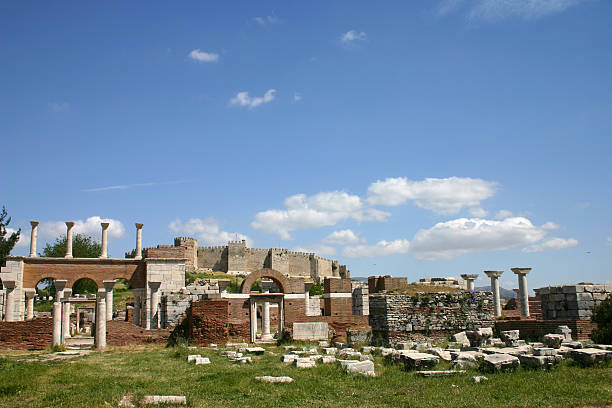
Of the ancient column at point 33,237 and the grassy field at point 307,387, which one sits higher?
the ancient column at point 33,237

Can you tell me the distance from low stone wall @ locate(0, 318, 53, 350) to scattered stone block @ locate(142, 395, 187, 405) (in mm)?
14865

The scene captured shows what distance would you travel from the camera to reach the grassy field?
8.16 meters

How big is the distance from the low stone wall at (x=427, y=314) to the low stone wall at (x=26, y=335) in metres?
13.2

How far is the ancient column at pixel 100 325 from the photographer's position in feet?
65.3

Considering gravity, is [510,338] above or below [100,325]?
below

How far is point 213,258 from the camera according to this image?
289 feet

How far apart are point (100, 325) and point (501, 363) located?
607 inches

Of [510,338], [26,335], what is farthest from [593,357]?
[26,335]

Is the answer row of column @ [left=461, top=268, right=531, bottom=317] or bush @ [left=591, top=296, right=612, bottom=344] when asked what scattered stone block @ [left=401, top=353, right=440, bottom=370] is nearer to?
bush @ [left=591, top=296, right=612, bottom=344]

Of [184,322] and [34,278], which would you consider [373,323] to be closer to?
[184,322]

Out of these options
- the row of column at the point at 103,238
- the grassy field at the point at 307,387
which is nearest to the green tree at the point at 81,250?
the row of column at the point at 103,238

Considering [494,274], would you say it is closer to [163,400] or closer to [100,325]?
[100,325]

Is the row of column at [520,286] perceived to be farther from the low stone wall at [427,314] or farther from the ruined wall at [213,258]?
the ruined wall at [213,258]

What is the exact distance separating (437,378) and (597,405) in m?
2.94
